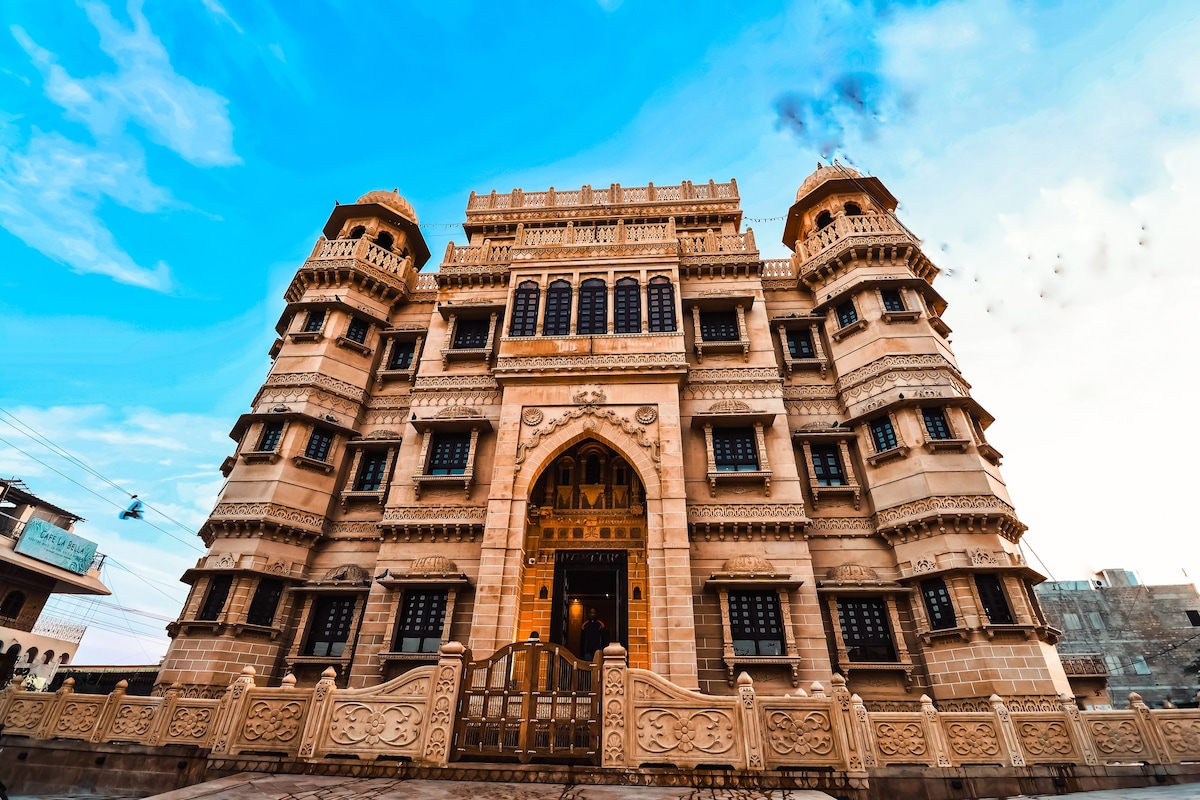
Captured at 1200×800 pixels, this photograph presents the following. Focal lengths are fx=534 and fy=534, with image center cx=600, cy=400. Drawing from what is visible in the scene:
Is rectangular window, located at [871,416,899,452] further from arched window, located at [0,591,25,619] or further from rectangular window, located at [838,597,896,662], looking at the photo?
arched window, located at [0,591,25,619]

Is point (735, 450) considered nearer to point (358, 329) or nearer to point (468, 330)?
point (468, 330)

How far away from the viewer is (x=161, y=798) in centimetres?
650

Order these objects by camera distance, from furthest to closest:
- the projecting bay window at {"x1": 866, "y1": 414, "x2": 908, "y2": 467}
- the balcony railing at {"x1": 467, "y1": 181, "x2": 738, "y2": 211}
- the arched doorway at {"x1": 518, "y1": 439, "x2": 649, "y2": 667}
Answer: the balcony railing at {"x1": 467, "y1": 181, "x2": 738, "y2": 211}
the projecting bay window at {"x1": 866, "y1": 414, "x2": 908, "y2": 467}
the arched doorway at {"x1": 518, "y1": 439, "x2": 649, "y2": 667}

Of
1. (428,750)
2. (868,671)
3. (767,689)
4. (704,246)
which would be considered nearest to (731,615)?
(767,689)

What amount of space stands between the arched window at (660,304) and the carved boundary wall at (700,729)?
1074cm

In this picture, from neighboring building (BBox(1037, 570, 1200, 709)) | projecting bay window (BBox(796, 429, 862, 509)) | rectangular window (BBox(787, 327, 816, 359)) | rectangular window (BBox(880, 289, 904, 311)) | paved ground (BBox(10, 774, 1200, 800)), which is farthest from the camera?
neighboring building (BBox(1037, 570, 1200, 709))

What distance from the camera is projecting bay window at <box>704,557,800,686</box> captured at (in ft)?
43.5

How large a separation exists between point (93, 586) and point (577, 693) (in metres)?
36.9

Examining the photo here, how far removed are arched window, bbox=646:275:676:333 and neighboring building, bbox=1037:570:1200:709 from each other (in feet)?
103

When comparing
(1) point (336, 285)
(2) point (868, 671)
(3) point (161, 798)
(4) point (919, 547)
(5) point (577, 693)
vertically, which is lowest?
(3) point (161, 798)

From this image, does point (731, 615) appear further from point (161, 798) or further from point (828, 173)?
point (828, 173)

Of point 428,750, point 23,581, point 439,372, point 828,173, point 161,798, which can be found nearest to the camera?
point 161,798

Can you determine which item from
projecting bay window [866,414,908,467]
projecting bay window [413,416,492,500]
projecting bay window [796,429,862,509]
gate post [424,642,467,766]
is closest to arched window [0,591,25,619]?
projecting bay window [413,416,492,500]

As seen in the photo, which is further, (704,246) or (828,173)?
(828,173)
